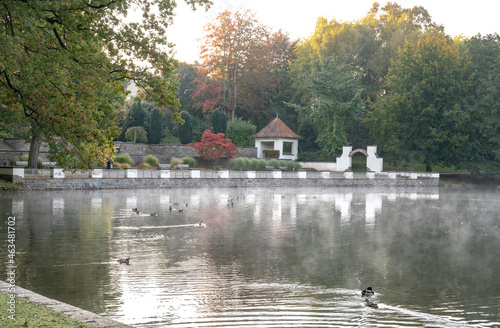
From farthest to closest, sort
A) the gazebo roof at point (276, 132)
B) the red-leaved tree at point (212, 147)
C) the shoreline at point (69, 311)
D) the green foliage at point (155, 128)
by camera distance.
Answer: the gazebo roof at point (276, 132), the green foliage at point (155, 128), the red-leaved tree at point (212, 147), the shoreline at point (69, 311)

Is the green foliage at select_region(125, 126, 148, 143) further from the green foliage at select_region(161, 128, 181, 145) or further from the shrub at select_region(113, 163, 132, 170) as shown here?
the shrub at select_region(113, 163, 132, 170)

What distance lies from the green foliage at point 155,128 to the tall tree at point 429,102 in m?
27.2

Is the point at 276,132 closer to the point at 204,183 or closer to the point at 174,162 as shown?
the point at 174,162

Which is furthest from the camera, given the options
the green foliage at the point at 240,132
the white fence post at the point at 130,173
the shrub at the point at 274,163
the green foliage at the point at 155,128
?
the green foliage at the point at 240,132

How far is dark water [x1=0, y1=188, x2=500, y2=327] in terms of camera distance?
11.3 metres

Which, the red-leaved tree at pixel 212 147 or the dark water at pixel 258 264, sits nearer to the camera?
the dark water at pixel 258 264

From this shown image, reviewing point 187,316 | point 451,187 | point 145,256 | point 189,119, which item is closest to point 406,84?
point 451,187

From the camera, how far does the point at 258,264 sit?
52.0 feet

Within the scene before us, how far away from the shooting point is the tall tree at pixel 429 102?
62.1 m

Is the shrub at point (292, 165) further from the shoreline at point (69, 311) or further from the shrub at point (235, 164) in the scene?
the shoreline at point (69, 311)

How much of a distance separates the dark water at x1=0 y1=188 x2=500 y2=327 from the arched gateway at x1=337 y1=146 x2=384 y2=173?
34381 millimetres

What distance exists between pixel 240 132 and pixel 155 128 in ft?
42.3

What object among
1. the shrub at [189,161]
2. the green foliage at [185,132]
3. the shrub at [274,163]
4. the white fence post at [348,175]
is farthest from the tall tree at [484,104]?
the green foliage at [185,132]

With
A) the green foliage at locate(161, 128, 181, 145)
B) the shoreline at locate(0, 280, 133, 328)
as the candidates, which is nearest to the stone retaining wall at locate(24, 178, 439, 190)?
the green foliage at locate(161, 128, 181, 145)
